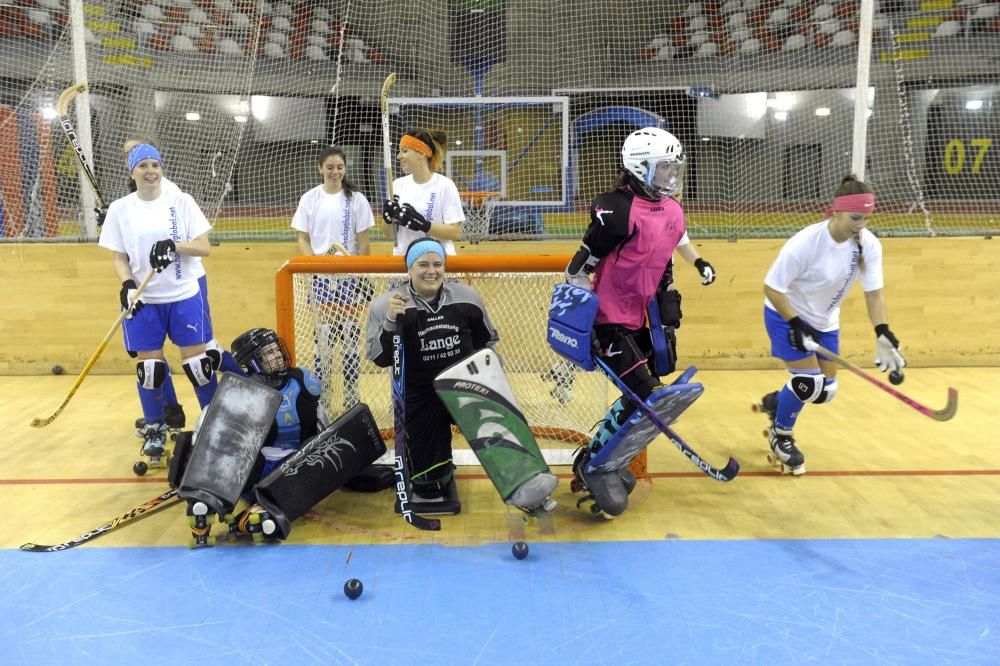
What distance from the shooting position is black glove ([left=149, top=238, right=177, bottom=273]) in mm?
3912

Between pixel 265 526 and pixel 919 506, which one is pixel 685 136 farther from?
pixel 265 526

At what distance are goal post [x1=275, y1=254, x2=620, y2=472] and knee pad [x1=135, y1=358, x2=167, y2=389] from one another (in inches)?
29.1

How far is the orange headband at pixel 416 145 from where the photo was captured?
14.2 ft

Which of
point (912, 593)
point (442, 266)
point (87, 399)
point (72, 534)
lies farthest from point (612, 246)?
point (87, 399)

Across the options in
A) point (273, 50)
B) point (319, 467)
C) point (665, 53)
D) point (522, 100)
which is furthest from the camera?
point (665, 53)

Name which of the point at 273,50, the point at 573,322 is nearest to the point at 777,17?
the point at 273,50

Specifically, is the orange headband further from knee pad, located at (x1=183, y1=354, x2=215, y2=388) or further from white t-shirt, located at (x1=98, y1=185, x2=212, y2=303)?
knee pad, located at (x1=183, y1=354, x2=215, y2=388)

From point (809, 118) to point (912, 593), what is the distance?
8.44 meters

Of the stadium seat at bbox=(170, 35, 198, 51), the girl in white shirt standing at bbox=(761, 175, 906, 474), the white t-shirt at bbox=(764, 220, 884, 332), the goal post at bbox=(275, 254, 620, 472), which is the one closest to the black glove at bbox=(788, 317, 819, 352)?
the girl in white shirt standing at bbox=(761, 175, 906, 474)

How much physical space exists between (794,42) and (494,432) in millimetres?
8211

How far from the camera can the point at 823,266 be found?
12.8 ft

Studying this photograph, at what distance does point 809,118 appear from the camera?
10156mm

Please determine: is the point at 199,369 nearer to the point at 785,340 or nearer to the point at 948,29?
the point at 785,340

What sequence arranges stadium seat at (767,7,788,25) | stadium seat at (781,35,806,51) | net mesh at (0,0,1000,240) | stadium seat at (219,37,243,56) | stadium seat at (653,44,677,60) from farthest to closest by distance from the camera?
stadium seat at (653,44,677,60), stadium seat at (767,7,788,25), stadium seat at (781,35,806,51), stadium seat at (219,37,243,56), net mesh at (0,0,1000,240)
